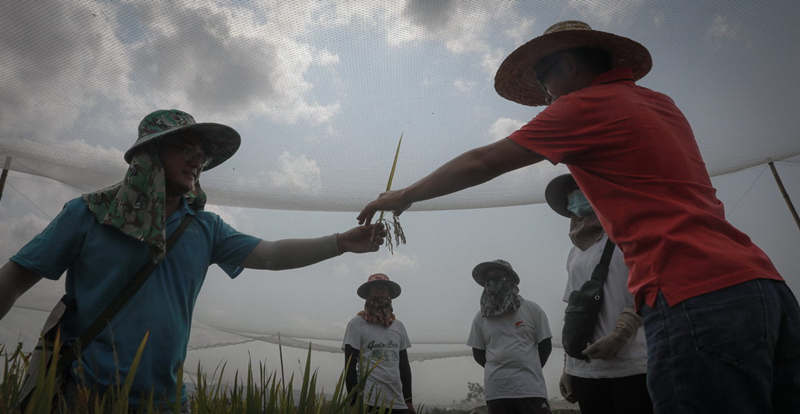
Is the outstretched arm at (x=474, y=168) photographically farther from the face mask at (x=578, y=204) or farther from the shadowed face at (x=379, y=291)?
the shadowed face at (x=379, y=291)

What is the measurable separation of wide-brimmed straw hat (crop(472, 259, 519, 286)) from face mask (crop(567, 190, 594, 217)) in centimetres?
114

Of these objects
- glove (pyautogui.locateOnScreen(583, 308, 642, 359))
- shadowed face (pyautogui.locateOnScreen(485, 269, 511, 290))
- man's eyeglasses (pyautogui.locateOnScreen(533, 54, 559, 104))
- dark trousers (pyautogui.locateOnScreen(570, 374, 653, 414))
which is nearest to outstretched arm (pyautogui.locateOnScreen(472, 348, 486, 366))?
shadowed face (pyautogui.locateOnScreen(485, 269, 511, 290))

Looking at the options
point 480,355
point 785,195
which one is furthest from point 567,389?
point 785,195

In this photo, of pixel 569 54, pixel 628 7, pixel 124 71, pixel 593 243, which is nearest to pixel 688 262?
pixel 569 54

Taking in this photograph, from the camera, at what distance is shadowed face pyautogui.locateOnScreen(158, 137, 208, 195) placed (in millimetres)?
1586

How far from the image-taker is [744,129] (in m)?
4.96

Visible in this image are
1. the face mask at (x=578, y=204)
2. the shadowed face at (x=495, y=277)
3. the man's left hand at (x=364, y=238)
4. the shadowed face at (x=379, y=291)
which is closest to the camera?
the man's left hand at (x=364, y=238)

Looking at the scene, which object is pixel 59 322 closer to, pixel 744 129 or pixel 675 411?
pixel 675 411

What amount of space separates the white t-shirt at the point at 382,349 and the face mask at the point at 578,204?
6.88 feet

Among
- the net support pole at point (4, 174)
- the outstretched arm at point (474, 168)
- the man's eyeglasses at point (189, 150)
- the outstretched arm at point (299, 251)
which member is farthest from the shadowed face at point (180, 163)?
the net support pole at point (4, 174)

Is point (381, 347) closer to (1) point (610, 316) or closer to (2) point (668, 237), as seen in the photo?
(1) point (610, 316)

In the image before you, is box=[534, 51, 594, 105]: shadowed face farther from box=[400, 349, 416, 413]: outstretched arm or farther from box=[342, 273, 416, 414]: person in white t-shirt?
box=[400, 349, 416, 413]: outstretched arm

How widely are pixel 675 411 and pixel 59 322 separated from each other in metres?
1.71

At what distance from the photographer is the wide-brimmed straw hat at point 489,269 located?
3.79 meters
